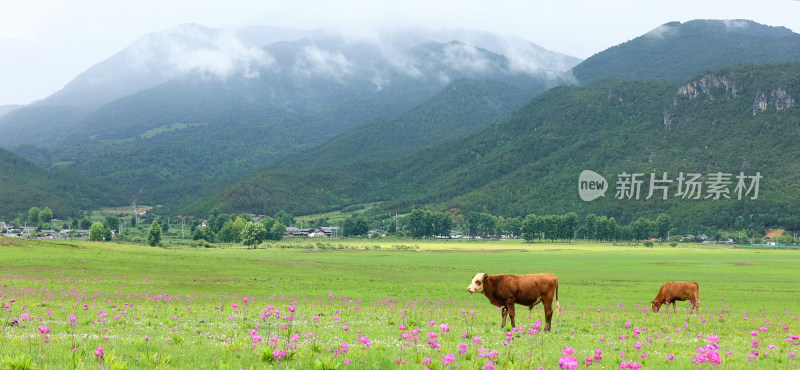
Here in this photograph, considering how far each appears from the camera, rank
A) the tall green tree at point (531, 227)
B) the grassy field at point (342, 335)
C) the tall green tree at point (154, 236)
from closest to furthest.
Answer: the grassy field at point (342, 335) < the tall green tree at point (154, 236) < the tall green tree at point (531, 227)

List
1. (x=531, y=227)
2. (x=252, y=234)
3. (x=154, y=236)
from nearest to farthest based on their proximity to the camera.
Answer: (x=154, y=236), (x=252, y=234), (x=531, y=227)

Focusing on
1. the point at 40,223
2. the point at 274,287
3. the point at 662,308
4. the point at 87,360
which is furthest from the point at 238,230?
the point at 87,360

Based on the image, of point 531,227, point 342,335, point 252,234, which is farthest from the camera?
point 531,227

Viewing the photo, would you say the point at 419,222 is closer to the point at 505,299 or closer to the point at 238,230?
the point at 238,230

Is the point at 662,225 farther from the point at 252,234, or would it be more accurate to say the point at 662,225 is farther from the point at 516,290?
the point at 516,290

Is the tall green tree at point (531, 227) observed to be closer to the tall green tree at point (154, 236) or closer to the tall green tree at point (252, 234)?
the tall green tree at point (252, 234)

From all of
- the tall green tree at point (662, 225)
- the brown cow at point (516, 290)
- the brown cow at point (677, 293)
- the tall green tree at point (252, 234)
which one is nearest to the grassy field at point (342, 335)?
the brown cow at point (516, 290)

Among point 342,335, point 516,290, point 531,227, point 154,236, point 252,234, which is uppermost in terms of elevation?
point 531,227

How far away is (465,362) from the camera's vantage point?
30.6 ft

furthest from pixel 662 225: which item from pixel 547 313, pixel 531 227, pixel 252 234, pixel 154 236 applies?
pixel 547 313

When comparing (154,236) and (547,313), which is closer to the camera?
(547,313)

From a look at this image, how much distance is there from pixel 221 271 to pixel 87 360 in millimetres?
43142

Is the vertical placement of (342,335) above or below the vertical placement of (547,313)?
below

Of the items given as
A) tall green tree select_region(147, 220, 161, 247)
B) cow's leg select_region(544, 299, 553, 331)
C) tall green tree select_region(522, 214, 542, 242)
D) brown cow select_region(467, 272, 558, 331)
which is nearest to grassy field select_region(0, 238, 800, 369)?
cow's leg select_region(544, 299, 553, 331)
